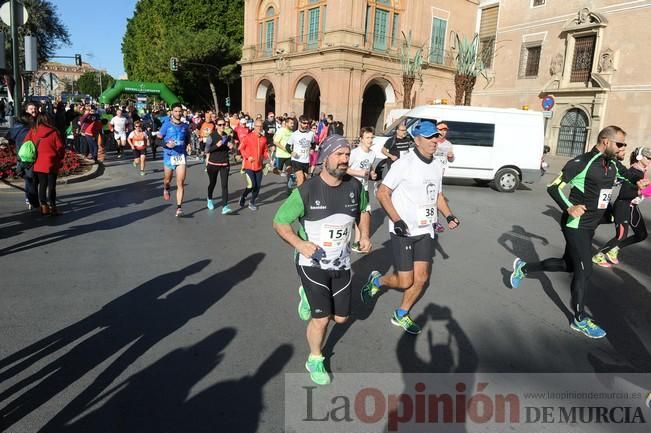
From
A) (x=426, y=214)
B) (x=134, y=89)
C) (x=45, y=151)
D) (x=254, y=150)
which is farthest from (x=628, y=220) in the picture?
(x=134, y=89)

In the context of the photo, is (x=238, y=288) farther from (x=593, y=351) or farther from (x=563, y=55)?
(x=563, y=55)

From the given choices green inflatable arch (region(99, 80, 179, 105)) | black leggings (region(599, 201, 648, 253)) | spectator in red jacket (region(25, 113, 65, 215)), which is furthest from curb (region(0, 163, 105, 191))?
green inflatable arch (region(99, 80, 179, 105))

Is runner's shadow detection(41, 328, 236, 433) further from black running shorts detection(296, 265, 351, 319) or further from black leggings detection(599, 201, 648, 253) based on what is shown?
black leggings detection(599, 201, 648, 253)

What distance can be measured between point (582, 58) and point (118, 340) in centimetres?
2868

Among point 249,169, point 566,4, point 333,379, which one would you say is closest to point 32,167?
point 249,169

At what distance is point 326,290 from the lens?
3.34m

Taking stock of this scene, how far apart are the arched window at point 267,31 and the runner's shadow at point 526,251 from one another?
1223 inches

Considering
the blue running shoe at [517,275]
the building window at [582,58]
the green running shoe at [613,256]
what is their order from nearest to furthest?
the blue running shoe at [517,275], the green running shoe at [613,256], the building window at [582,58]

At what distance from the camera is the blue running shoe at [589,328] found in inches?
173

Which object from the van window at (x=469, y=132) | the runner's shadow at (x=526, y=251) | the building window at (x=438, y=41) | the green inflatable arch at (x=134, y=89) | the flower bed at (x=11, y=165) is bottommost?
the runner's shadow at (x=526, y=251)

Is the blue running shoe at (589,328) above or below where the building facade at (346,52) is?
below

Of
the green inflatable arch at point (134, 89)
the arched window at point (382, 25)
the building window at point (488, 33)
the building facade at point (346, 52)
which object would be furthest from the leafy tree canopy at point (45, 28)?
the building window at point (488, 33)

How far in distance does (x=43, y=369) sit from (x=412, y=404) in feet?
8.88

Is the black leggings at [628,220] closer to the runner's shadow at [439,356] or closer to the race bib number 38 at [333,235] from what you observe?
the runner's shadow at [439,356]
